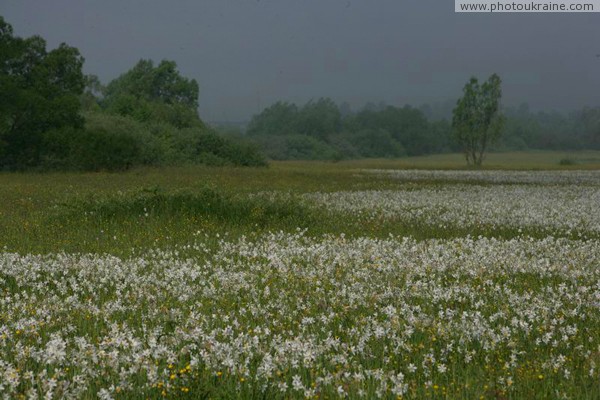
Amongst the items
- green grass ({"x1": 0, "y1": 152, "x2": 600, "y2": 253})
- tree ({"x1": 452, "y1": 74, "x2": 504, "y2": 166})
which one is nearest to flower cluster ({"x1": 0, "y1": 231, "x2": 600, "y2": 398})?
green grass ({"x1": 0, "y1": 152, "x2": 600, "y2": 253})

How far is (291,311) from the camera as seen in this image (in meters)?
7.54

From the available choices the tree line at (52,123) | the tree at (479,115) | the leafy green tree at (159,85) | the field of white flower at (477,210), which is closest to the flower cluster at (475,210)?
the field of white flower at (477,210)

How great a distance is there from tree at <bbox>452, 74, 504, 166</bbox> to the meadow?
80.0 m

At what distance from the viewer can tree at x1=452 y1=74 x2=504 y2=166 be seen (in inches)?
3679

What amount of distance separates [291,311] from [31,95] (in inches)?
1656

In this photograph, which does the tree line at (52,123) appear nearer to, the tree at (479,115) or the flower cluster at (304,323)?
the flower cluster at (304,323)

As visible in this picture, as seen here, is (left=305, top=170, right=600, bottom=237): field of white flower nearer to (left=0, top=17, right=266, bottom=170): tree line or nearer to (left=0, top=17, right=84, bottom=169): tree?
(left=0, top=17, right=266, bottom=170): tree line

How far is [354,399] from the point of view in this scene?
15.3ft

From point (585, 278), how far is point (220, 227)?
8747 mm

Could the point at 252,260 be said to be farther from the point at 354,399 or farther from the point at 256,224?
the point at 354,399

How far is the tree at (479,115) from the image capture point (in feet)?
307

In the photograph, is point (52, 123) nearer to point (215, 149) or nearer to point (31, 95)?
point (31, 95)

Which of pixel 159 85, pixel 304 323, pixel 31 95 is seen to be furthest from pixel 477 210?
pixel 159 85

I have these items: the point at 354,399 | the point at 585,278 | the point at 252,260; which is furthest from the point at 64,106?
the point at 354,399
